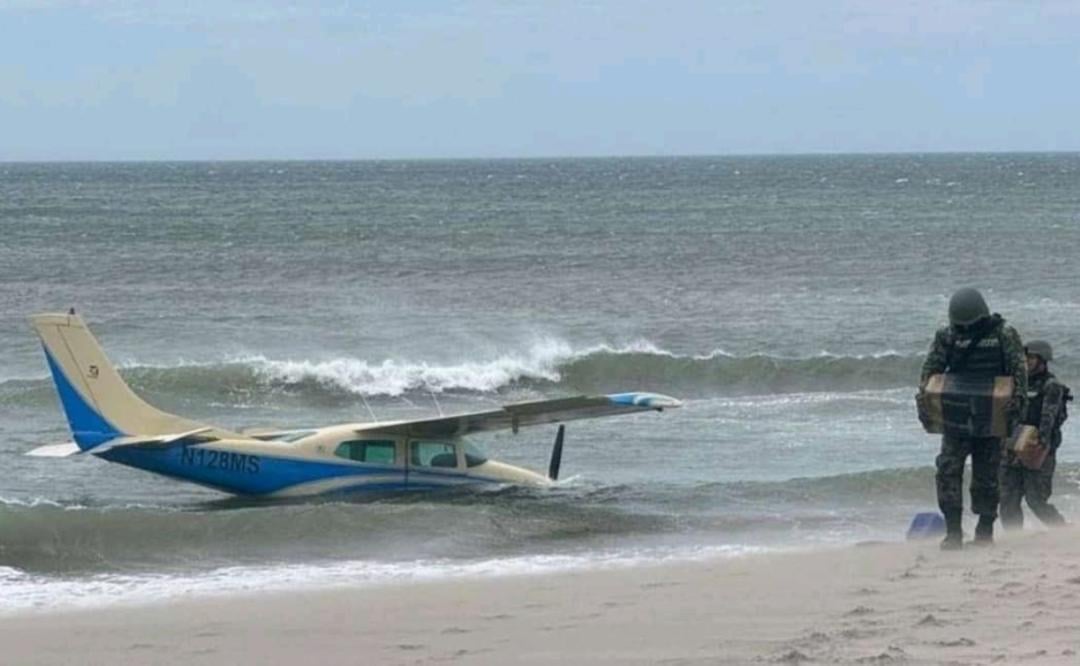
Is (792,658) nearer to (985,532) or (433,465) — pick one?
(985,532)

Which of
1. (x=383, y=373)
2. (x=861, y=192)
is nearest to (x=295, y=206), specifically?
(x=861, y=192)

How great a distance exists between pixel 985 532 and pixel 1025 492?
177cm

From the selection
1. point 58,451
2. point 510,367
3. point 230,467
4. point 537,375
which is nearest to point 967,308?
point 230,467

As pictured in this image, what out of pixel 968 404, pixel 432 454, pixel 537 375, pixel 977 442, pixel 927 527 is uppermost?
pixel 968 404

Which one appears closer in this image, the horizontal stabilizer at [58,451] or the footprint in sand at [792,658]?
the footprint in sand at [792,658]

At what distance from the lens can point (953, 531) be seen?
455 inches

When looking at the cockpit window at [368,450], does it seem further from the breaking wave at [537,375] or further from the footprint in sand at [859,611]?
the breaking wave at [537,375]

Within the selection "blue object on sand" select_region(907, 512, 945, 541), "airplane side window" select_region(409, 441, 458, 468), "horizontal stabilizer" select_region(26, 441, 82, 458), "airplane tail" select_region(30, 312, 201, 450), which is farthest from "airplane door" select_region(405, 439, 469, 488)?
"blue object on sand" select_region(907, 512, 945, 541)

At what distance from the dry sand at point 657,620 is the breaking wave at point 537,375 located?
56.5 feet

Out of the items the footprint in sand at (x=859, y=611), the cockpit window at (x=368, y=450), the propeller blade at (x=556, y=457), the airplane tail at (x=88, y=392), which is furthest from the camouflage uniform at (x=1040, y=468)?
the airplane tail at (x=88, y=392)

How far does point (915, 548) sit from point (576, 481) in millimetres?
7315

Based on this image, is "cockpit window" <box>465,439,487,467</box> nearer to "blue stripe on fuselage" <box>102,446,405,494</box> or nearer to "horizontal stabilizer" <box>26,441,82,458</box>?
"blue stripe on fuselage" <box>102,446,405,494</box>

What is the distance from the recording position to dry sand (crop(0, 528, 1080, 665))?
28.9 ft

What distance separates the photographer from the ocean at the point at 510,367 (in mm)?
15172
